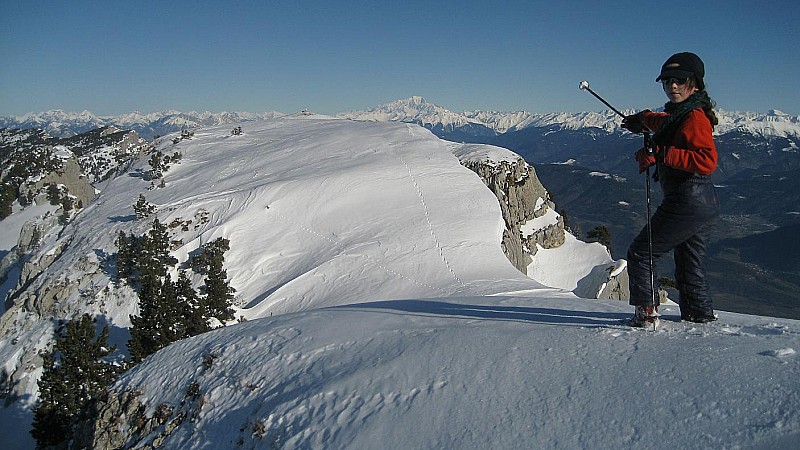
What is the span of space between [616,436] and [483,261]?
73.3 ft

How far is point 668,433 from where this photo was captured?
167 inches

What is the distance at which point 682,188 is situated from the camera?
6.32 metres

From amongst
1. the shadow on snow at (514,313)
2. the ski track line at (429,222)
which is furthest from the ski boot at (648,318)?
the ski track line at (429,222)

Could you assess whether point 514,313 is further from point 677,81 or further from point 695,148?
point 677,81

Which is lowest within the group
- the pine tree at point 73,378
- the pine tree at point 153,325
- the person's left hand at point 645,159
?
the pine tree at point 73,378

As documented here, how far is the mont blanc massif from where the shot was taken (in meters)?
5.02

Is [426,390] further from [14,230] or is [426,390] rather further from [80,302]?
[14,230]

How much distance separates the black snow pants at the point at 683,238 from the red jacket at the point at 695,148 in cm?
32

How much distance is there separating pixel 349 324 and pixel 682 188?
607cm

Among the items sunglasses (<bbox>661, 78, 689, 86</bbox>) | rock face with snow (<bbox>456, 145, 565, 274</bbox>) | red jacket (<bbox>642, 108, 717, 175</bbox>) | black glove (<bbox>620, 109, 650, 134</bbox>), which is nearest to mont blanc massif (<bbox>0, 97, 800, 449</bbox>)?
rock face with snow (<bbox>456, 145, 565, 274</bbox>)

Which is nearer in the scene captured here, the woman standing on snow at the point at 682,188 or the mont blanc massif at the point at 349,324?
the mont blanc massif at the point at 349,324

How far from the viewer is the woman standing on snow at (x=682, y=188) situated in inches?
236

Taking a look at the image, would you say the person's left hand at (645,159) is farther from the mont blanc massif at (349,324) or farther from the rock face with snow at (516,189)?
the rock face with snow at (516,189)

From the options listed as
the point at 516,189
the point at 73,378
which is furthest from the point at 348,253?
the point at 516,189
